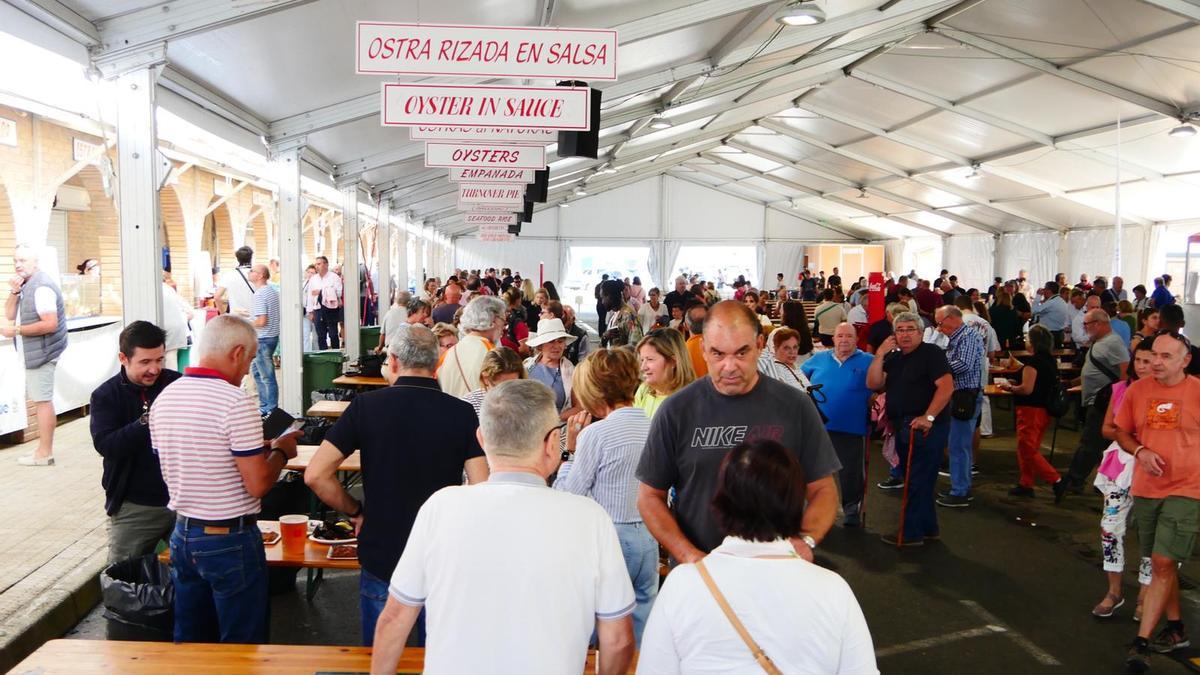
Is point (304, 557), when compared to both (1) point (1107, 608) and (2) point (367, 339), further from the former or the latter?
(2) point (367, 339)

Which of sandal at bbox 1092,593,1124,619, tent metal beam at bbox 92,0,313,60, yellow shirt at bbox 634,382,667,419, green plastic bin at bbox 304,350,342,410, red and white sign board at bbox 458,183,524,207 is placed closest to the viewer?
yellow shirt at bbox 634,382,667,419

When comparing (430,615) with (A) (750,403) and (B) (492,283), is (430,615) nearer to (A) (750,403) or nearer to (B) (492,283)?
(A) (750,403)

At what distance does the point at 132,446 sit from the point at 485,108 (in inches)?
107

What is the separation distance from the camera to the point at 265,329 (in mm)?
9164

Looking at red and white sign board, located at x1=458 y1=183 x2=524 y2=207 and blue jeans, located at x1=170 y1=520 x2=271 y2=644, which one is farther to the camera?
red and white sign board, located at x1=458 y1=183 x2=524 y2=207

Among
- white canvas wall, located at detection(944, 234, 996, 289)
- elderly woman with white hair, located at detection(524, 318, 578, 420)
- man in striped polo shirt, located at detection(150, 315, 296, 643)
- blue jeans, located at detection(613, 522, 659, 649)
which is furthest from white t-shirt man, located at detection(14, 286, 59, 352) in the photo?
white canvas wall, located at detection(944, 234, 996, 289)

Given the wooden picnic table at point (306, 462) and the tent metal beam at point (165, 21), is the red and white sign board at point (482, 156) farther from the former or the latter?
the wooden picnic table at point (306, 462)

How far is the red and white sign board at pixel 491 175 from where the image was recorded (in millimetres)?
8680

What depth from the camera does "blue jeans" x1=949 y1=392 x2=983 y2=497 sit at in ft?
24.4

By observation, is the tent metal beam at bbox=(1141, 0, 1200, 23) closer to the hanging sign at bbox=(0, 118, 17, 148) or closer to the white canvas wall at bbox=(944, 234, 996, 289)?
the hanging sign at bbox=(0, 118, 17, 148)

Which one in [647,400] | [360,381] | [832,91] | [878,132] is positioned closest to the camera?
[647,400]

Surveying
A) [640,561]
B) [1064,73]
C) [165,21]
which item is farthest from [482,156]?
[1064,73]

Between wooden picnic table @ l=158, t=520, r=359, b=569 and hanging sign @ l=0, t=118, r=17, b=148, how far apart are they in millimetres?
5665

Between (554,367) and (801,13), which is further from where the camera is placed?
(801,13)
